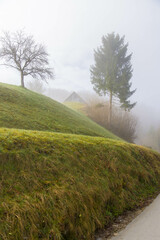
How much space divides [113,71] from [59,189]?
90.4 ft

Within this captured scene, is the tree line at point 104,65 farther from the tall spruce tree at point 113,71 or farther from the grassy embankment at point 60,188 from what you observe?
the grassy embankment at point 60,188

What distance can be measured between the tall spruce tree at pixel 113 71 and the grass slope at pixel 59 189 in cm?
2446

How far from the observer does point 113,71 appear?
29016mm

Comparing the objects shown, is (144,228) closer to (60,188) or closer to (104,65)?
(60,188)

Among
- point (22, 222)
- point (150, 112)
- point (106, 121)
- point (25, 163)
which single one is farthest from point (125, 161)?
point (150, 112)

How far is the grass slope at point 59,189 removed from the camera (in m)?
2.91

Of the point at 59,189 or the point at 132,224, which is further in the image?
the point at 132,224

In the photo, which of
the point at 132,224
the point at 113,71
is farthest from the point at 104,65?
the point at 132,224

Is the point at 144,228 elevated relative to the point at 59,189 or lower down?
lower down

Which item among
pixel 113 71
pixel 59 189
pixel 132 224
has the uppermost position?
pixel 113 71

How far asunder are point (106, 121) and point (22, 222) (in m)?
28.2

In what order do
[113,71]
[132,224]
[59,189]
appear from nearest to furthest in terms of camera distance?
[59,189], [132,224], [113,71]

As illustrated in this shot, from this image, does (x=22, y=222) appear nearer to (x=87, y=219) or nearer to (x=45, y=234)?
(x=45, y=234)

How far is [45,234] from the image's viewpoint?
2.88 metres
